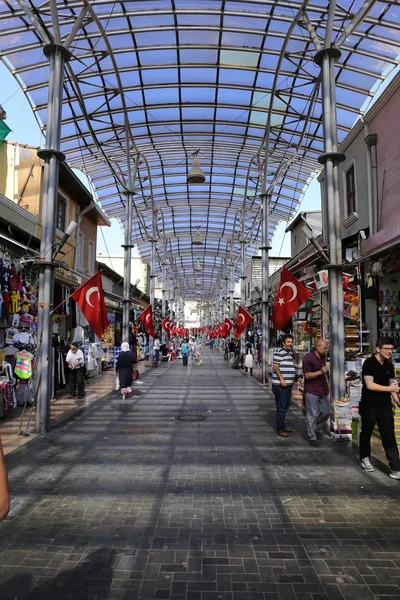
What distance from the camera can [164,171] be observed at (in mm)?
24609

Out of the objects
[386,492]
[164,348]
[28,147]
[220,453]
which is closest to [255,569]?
[386,492]

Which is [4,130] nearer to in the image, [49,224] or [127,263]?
[49,224]

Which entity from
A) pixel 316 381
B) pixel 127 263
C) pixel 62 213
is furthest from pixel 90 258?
pixel 316 381

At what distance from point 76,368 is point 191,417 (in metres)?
4.17

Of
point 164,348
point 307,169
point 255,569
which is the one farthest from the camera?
point 164,348

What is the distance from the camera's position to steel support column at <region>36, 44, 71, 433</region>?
8281 mm

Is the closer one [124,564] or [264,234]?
[124,564]

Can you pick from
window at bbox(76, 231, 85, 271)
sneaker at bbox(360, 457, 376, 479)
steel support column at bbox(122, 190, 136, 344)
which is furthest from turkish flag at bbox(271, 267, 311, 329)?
window at bbox(76, 231, 85, 271)

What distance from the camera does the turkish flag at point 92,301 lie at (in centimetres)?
905

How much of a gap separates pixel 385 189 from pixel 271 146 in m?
11.6

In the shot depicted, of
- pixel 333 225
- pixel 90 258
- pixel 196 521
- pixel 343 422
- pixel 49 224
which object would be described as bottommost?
pixel 196 521

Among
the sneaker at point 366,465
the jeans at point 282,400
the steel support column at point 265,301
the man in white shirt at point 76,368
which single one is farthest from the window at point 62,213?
the sneaker at point 366,465

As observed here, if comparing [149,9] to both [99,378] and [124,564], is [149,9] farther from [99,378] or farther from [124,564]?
[124,564]

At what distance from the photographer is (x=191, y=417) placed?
974 cm
